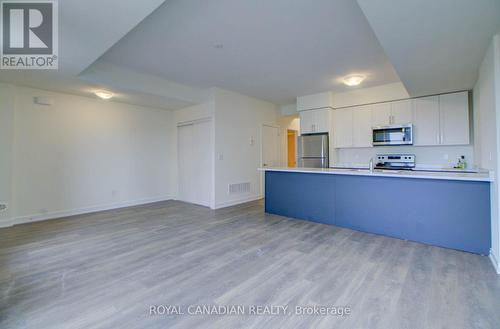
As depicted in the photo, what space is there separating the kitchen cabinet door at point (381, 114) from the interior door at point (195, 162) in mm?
3735

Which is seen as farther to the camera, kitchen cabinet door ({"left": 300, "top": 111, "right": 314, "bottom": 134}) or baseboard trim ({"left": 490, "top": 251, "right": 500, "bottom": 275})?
kitchen cabinet door ({"left": 300, "top": 111, "right": 314, "bottom": 134})

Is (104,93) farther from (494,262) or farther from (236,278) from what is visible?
(494,262)

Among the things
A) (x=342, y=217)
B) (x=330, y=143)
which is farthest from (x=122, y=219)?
(x=330, y=143)

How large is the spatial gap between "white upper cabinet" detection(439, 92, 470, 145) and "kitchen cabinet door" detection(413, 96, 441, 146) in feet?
0.30

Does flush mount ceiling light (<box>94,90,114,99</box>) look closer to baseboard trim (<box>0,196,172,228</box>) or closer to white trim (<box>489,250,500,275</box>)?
baseboard trim (<box>0,196,172,228</box>)

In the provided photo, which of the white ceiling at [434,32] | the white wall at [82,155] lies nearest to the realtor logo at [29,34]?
the white wall at [82,155]

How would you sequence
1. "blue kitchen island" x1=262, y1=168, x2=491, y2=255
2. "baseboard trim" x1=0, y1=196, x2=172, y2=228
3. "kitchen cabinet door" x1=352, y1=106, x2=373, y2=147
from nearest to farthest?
"blue kitchen island" x1=262, y1=168, x2=491, y2=255 < "baseboard trim" x1=0, y1=196, x2=172, y2=228 < "kitchen cabinet door" x1=352, y1=106, x2=373, y2=147

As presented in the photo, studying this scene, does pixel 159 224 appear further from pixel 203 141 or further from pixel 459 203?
pixel 459 203

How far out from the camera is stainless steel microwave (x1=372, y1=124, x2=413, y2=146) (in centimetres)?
482

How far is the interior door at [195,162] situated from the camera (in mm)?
5609

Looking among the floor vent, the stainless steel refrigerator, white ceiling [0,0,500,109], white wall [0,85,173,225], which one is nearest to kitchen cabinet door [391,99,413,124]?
white ceiling [0,0,500,109]

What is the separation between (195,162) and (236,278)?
4028 millimetres

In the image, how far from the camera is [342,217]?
3898 millimetres

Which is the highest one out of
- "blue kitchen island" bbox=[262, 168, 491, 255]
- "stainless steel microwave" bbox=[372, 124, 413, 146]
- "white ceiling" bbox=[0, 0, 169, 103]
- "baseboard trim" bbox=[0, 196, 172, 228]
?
"white ceiling" bbox=[0, 0, 169, 103]
